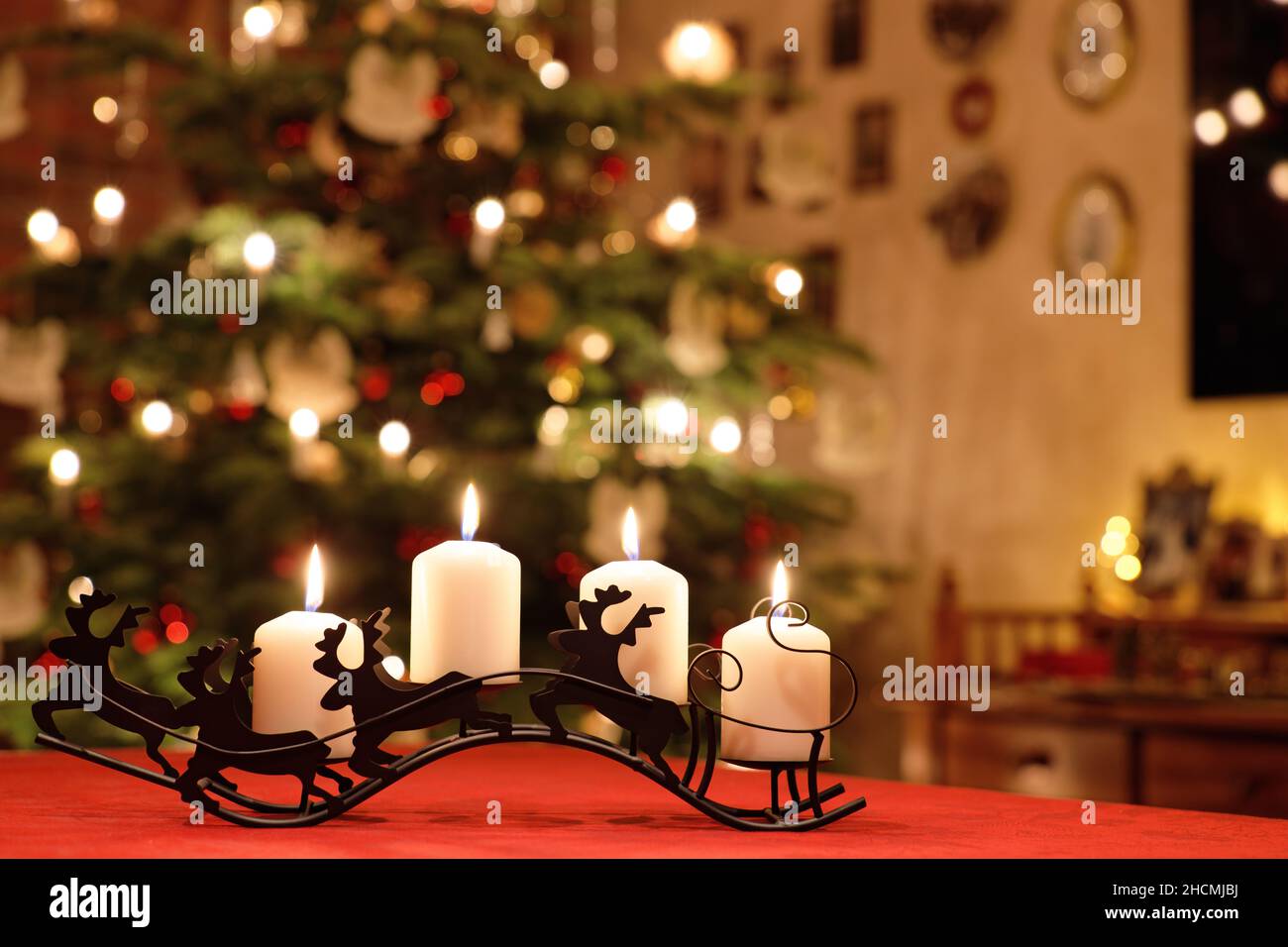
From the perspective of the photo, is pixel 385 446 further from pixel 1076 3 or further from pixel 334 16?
pixel 1076 3

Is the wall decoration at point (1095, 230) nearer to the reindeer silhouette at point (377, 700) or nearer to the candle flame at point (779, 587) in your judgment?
the candle flame at point (779, 587)

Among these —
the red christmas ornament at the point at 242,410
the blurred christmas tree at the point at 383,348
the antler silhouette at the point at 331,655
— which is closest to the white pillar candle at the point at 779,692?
the antler silhouette at the point at 331,655

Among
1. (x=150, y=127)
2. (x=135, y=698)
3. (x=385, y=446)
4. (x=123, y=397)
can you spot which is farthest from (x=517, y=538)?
(x=150, y=127)

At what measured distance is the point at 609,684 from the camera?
3.51 feet

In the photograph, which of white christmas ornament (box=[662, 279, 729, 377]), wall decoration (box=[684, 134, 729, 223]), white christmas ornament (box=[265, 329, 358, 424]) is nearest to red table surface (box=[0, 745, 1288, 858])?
white christmas ornament (box=[265, 329, 358, 424])

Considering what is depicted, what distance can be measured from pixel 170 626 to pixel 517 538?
77 cm

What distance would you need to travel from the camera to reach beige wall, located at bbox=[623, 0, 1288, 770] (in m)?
4.34

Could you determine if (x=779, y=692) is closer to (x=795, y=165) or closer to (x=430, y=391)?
(x=430, y=391)

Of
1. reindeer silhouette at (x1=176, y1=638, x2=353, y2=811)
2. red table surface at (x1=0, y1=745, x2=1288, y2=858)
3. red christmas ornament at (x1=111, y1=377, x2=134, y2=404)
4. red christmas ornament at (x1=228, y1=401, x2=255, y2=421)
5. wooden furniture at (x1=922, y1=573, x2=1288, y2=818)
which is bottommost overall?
wooden furniture at (x1=922, y1=573, x2=1288, y2=818)

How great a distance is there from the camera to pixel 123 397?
3822 millimetres

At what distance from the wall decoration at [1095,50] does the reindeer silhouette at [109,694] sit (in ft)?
13.0

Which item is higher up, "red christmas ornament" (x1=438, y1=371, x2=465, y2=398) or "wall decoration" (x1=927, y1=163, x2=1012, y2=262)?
"wall decoration" (x1=927, y1=163, x2=1012, y2=262)

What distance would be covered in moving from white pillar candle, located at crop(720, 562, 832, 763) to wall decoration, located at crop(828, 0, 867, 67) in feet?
14.4

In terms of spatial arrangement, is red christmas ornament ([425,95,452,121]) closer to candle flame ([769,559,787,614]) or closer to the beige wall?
the beige wall
